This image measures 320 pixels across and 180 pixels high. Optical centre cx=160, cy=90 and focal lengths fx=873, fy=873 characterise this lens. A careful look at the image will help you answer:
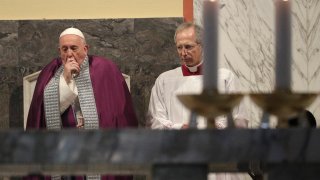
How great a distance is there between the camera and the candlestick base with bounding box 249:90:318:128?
2586 mm

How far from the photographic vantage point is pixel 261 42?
25.8 feet

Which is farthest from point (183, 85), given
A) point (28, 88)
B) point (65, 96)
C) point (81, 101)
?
point (28, 88)

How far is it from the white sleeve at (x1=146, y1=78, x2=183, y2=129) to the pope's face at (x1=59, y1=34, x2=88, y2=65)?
2.11 feet

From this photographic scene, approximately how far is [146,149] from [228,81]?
13.5ft

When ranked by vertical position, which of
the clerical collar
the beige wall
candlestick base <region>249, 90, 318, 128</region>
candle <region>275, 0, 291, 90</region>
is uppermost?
the beige wall

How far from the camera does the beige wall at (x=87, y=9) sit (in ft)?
26.3

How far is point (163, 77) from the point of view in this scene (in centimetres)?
688

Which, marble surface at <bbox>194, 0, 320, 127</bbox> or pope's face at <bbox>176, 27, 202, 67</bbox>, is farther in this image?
marble surface at <bbox>194, 0, 320, 127</bbox>

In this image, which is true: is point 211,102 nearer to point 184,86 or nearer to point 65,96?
point 65,96

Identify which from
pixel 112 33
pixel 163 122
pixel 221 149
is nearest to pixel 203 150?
pixel 221 149

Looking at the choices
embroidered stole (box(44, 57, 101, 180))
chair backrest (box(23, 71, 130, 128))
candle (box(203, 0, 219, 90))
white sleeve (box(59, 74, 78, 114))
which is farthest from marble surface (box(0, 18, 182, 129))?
candle (box(203, 0, 219, 90))

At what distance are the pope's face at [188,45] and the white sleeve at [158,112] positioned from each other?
0.43m

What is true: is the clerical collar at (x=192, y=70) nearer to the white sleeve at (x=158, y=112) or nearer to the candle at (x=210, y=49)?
the white sleeve at (x=158, y=112)

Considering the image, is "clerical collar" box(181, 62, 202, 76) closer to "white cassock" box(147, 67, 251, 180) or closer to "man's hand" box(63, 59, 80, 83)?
"white cassock" box(147, 67, 251, 180)
